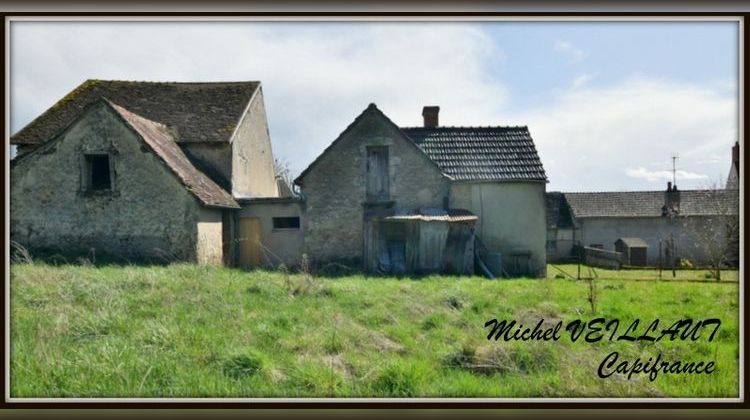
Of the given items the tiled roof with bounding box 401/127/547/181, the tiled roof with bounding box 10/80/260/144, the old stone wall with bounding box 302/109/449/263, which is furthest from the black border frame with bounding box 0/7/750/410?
the tiled roof with bounding box 10/80/260/144

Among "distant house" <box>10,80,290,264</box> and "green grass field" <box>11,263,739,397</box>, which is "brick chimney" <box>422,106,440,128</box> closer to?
"distant house" <box>10,80,290,264</box>

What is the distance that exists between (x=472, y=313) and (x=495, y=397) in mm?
3860

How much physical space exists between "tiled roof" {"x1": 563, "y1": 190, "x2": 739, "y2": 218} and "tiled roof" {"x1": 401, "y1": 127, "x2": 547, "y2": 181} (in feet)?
48.4

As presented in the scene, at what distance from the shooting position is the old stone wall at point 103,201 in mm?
15188

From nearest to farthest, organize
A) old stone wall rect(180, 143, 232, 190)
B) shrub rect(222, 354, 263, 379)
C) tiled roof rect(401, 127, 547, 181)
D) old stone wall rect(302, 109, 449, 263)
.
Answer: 1. shrub rect(222, 354, 263, 379)
2. old stone wall rect(302, 109, 449, 263)
3. tiled roof rect(401, 127, 547, 181)
4. old stone wall rect(180, 143, 232, 190)

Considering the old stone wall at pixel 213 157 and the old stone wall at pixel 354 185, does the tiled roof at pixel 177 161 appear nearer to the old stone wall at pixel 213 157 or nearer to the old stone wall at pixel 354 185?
the old stone wall at pixel 213 157

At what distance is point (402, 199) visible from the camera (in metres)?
17.7

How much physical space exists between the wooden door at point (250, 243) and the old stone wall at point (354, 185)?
2.03 m

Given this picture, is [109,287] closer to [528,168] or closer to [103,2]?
[103,2]

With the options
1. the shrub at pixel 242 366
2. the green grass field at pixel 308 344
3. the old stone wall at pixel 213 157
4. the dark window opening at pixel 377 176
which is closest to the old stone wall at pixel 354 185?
the dark window opening at pixel 377 176

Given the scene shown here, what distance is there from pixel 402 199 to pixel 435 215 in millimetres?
1369

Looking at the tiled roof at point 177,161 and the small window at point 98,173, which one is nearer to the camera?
the tiled roof at point 177,161

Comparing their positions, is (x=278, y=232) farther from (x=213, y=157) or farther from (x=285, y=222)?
(x=213, y=157)

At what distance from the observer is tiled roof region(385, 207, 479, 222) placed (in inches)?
648
